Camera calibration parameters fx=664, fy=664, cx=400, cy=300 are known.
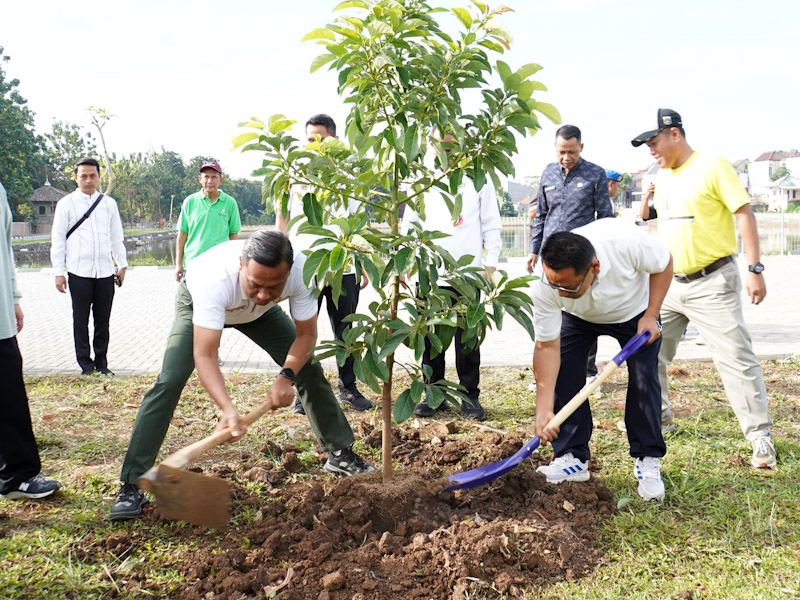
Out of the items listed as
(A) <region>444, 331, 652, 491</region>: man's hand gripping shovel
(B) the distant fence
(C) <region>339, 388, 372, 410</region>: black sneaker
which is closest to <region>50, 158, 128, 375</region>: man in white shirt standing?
(C) <region>339, 388, 372, 410</region>: black sneaker

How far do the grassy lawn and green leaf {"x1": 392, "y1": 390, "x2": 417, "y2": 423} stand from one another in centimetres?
83

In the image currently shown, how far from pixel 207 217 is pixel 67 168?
124 feet

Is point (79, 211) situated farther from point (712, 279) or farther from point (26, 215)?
point (26, 215)

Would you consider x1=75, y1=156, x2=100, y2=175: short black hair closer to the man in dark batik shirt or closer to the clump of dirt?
the clump of dirt

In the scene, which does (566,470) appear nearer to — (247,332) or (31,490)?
(247,332)

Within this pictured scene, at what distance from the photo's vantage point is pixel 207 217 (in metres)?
6.11

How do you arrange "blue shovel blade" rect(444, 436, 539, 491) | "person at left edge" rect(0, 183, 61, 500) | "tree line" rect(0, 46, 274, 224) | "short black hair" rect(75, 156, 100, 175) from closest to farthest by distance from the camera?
"blue shovel blade" rect(444, 436, 539, 491)
"person at left edge" rect(0, 183, 61, 500)
"short black hair" rect(75, 156, 100, 175)
"tree line" rect(0, 46, 274, 224)

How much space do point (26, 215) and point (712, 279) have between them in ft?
170

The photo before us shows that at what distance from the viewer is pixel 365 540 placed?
10.0 feet

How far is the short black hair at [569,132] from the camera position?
5.07 m

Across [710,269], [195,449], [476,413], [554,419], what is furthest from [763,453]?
[195,449]

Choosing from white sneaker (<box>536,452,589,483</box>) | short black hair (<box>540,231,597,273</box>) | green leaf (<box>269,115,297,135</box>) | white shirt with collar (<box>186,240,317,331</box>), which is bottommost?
white sneaker (<box>536,452,589,483</box>)

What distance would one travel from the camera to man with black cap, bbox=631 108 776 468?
3.79 metres

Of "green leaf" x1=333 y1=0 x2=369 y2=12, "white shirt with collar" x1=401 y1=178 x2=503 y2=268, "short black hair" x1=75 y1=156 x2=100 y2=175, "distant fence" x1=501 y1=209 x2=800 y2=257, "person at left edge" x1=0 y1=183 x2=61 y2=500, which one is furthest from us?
"distant fence" x1=501 y1=209 x2=800 y2=257
